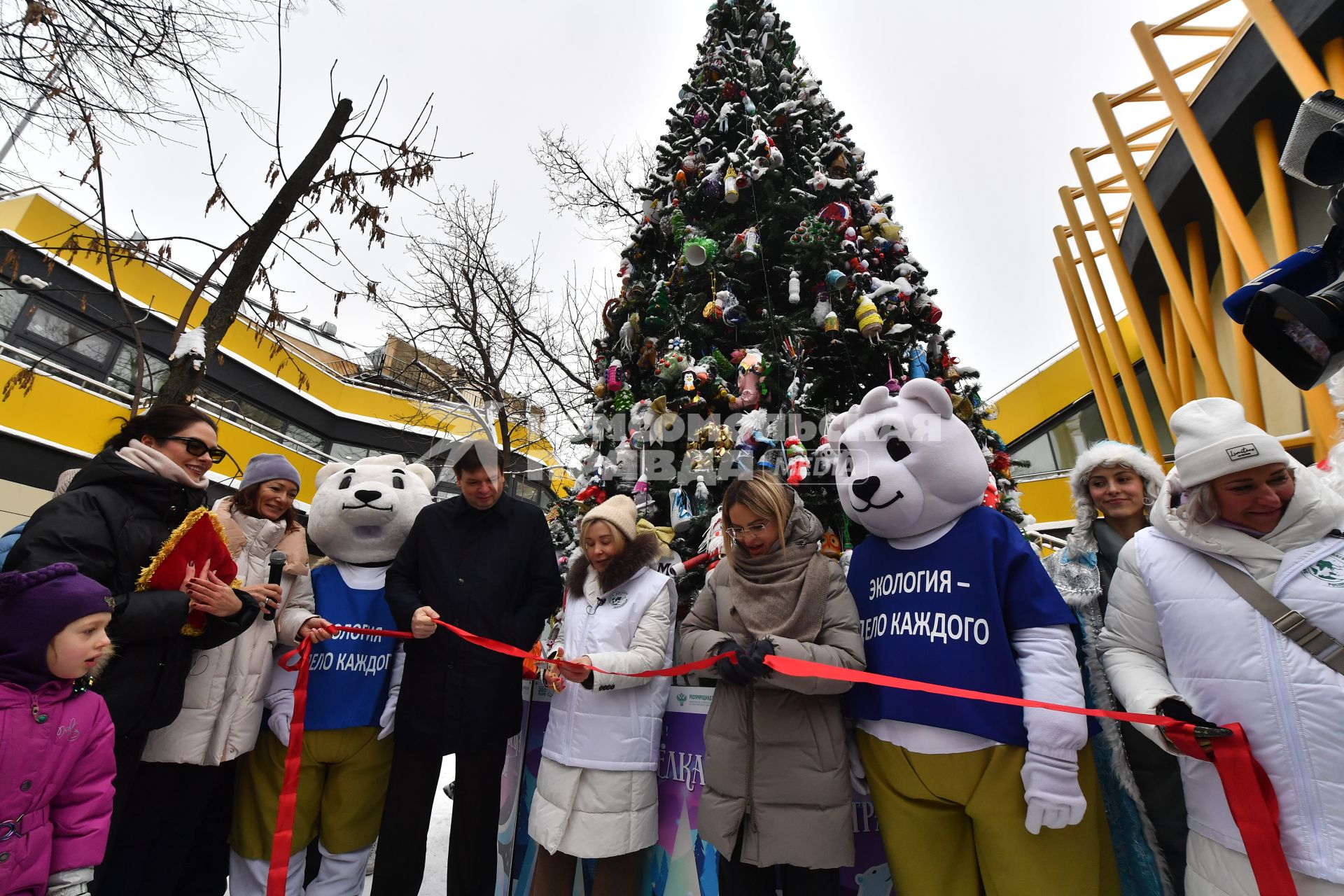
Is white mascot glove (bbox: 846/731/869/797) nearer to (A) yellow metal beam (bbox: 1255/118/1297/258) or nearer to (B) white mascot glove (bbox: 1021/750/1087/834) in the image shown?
(B) white mascot glove (bbox: 1021/750/1087/834)

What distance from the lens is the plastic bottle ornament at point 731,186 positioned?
15.6ft

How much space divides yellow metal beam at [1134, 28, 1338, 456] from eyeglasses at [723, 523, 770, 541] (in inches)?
183

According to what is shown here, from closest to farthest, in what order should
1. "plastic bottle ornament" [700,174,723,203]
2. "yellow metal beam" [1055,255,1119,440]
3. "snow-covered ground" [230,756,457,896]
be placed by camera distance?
1. "snow-covered ground" [230,756,457,896]
2. "plastic bottle ornament" [700,174,723,203]
3. "yellow metal beam" [1055,255,1119,440]

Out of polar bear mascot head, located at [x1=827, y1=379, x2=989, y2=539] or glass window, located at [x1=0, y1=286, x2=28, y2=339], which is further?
glass window, located at [x1=0, y1=286, x2=28, y2=339]

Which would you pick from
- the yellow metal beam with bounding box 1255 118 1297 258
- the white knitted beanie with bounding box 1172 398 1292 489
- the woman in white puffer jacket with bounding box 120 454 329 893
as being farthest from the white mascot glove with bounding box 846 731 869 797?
the yellow metal beam with bounding box 1255 118 1297 258

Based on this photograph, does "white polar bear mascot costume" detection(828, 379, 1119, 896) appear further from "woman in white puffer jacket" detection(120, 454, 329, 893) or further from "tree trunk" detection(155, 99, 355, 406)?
"tree trunk" detection(155, 99, 355, 406)

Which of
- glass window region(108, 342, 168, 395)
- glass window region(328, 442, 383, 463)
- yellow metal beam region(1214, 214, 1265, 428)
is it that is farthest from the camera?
glass window region(328, 442, 383, 463)

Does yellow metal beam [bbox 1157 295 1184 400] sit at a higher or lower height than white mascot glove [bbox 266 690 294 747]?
higher

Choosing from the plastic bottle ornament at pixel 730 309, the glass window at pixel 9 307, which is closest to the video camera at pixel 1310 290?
the plastic bottle ornament at pixel 730 309

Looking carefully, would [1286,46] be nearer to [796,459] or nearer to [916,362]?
[916,362]

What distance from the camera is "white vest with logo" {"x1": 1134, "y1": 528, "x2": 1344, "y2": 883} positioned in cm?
147

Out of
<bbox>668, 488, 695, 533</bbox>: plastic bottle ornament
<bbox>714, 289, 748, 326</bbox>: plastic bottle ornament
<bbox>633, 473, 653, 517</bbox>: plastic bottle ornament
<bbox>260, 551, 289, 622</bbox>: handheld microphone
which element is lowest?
<bbox>260, 551, 289, 622</bbox>: handheld microphone

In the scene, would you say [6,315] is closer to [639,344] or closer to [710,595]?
[639,344]

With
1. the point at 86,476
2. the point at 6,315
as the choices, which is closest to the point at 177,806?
the point at 86,476
